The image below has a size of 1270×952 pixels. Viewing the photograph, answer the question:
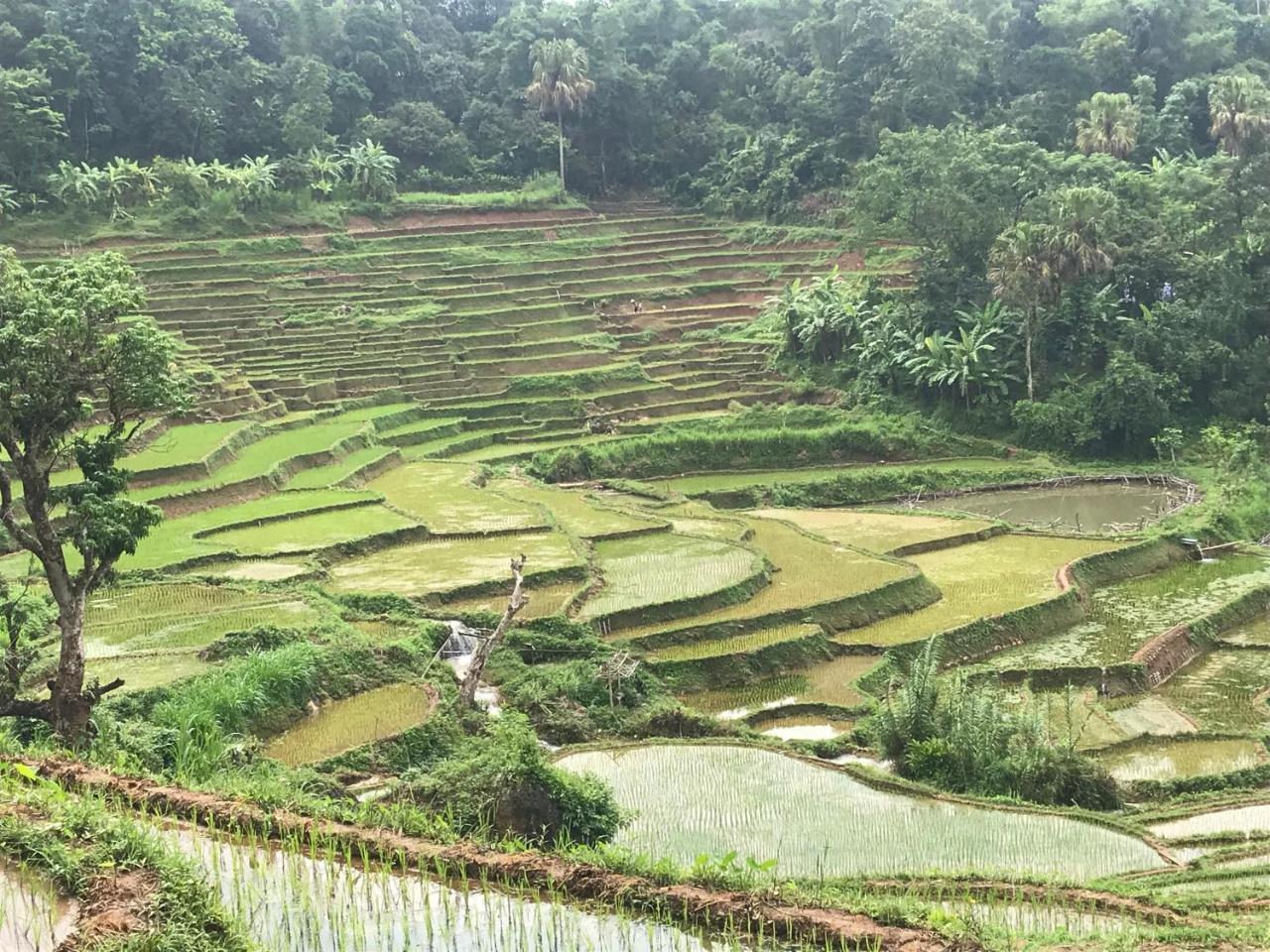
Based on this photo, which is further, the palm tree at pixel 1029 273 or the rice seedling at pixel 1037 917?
the palm tree at pixel 1029 273

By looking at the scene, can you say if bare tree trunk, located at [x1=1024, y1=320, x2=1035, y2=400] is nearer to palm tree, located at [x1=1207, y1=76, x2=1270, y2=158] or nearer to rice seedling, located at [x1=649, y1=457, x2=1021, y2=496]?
rice seedling, located at [x1=649, y1=457, x2=1021, y2=496]

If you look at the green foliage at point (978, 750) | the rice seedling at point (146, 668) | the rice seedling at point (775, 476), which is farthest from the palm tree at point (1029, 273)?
the rice seedling at point (146, 668)

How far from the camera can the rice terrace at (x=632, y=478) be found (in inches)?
326

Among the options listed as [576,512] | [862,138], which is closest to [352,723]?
[576,512]

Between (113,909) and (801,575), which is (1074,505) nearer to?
(801,575)

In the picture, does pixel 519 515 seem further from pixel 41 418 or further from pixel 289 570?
pixel 41 418

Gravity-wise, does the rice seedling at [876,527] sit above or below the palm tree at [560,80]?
below

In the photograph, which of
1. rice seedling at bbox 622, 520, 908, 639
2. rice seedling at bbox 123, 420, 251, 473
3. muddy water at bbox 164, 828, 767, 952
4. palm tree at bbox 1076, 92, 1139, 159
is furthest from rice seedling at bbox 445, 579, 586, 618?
palm tree at bbox 1076, 92, 1139, 159

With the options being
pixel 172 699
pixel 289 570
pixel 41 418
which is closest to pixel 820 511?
pixel 289 570

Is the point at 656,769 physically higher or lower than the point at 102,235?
lower

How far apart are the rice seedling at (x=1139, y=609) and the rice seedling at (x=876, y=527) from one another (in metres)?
2.94

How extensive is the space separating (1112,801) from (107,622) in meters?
10.7

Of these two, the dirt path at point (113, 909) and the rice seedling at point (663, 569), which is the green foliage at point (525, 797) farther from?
the rice seedling at point (663, 569)

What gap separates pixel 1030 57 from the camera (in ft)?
144
